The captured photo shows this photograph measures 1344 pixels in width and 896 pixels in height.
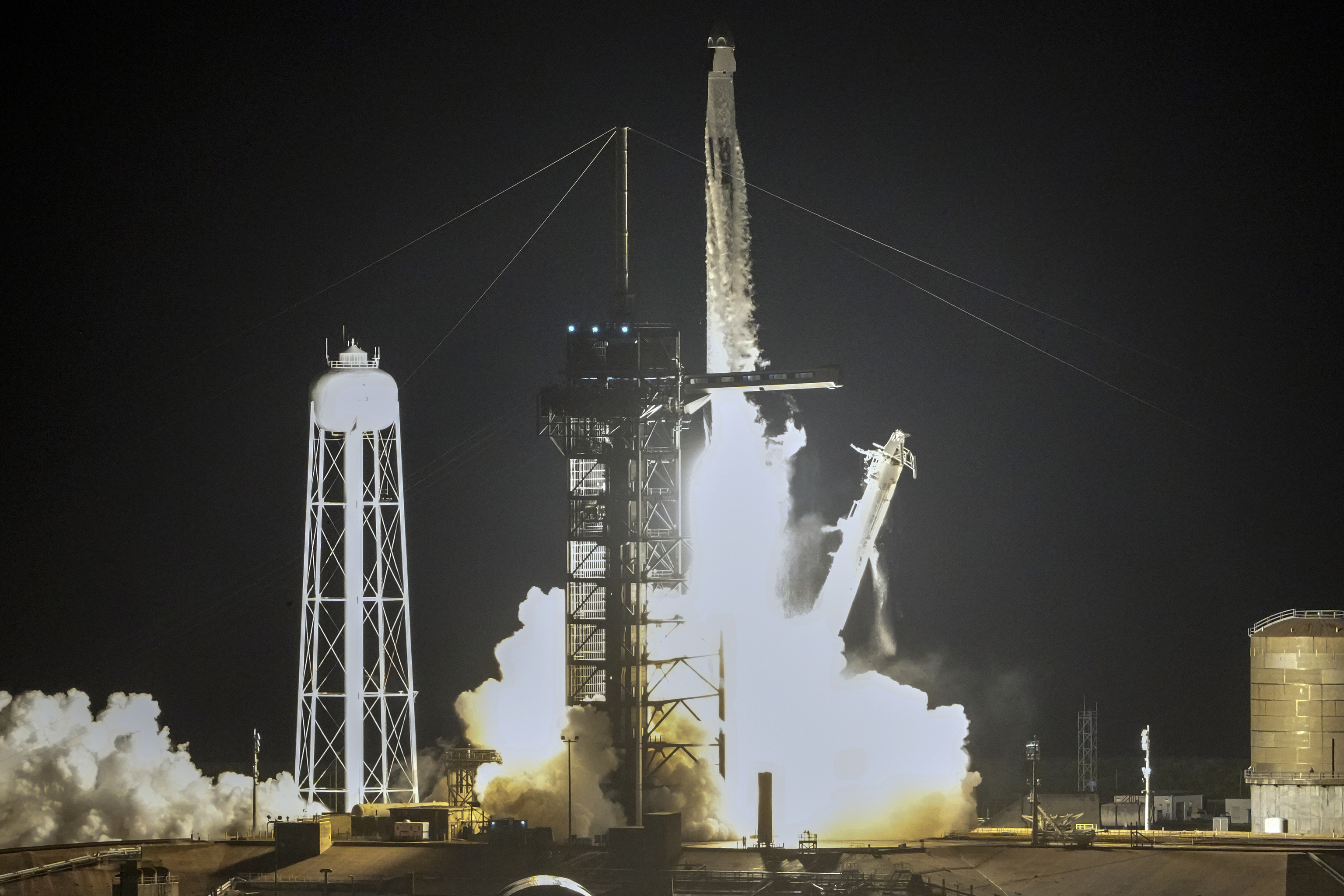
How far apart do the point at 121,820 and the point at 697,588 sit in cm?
2118

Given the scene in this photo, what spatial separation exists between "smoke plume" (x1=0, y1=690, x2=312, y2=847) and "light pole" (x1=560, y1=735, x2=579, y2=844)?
8.84 metres

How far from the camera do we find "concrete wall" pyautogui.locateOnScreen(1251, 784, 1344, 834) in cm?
6956

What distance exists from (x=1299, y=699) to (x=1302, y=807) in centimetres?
396

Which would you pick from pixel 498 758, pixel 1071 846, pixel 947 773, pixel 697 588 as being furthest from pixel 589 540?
pixel 1071 846

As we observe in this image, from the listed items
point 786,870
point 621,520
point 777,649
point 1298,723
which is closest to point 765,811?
point 786,870

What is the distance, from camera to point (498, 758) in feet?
227

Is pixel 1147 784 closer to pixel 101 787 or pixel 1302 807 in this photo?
pixel 1302 807

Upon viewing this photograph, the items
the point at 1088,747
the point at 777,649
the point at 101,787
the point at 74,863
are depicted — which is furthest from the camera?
the point at 1088,747

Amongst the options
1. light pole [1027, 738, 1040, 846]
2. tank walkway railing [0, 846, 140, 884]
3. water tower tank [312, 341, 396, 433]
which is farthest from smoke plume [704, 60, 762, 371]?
tank walkway railing [0, 846, 140, 884]

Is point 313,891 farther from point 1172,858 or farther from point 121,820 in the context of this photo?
point 1172,858

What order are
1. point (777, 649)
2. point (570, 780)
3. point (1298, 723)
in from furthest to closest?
point (1298, 723) < point (777, 649) < point (570, 780)

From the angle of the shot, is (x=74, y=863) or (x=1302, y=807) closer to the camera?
(x=74, y=863)

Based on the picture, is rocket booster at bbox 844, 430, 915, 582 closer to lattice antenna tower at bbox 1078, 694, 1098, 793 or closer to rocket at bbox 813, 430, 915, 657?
rocket at bbox 813, 430, 915, 657

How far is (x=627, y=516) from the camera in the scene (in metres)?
65.5
